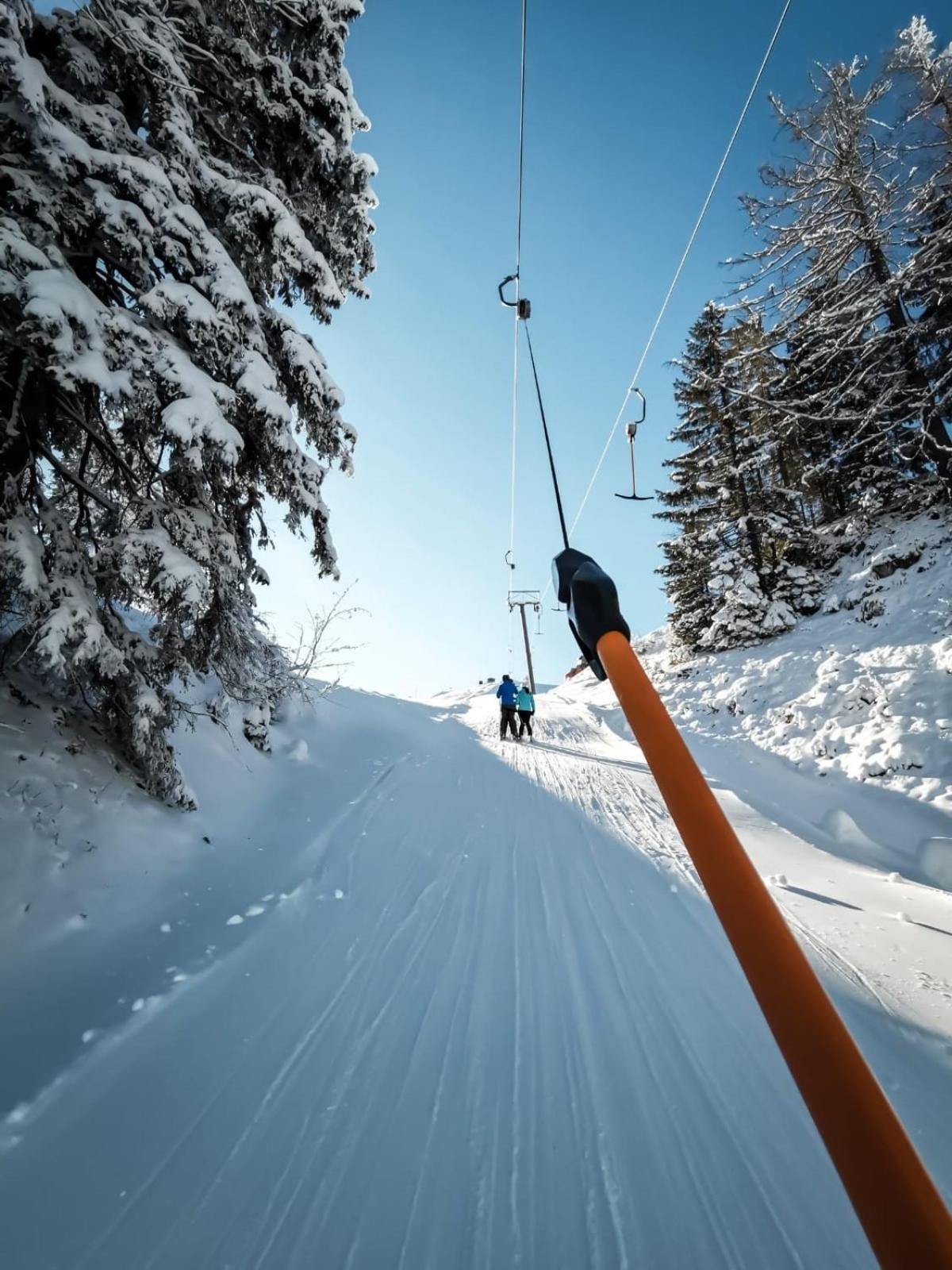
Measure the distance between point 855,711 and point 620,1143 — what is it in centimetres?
778

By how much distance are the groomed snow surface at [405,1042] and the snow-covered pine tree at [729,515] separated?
29.9 feet

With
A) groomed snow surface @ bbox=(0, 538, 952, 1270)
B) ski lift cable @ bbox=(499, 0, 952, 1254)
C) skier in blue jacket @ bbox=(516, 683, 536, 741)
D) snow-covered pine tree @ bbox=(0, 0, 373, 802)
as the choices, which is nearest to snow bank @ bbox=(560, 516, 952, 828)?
groomed snow surface @ bbox=(0, 538, 952, 1270)

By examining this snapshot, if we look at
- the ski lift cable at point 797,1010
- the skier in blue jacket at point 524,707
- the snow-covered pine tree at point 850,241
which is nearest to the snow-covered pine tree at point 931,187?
the snow-covered pine tree at point 850,241

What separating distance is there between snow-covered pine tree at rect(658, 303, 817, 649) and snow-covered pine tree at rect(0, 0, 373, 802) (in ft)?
35.9

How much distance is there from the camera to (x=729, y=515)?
47.1 feet

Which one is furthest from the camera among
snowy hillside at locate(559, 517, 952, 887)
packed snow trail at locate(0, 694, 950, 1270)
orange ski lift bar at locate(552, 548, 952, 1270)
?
Result: snowy hillside at locate(559, 517, 952, 887)

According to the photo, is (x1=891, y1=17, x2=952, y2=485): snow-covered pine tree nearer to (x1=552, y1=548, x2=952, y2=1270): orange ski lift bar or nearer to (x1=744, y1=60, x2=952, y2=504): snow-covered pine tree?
(x1=744, y1=60, x2=952, y2=504): snow-covered pine tree

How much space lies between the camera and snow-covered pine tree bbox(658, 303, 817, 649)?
12.9 metres

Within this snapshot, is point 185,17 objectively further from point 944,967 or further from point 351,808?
point 944,967

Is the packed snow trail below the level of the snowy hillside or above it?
below

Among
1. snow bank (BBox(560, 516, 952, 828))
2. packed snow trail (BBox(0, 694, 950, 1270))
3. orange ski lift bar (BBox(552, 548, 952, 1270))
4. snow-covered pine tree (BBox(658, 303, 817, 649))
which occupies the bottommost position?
packed snow trail (BBox(0, 694, 950, 1270))

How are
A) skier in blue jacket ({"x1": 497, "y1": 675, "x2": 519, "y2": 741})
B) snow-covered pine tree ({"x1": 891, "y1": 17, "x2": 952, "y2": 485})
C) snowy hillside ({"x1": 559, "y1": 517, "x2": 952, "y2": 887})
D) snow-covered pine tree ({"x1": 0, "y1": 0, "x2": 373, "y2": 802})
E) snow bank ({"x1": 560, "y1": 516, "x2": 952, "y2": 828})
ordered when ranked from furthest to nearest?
skier in blue jacket ({"x1": 497, "y1": 675, "x2": 519, "y2": 741}) < snow-covered pine tree ({"x1": 891, "y1": 17, "x2": 952, "y2": 485}) < snow bank ({"x1": 560, "y1": 516, "x2": 952, "y2": 828}) < snowy hillside ({"x1": 559, "y1": 517, "x2": 952, "y2": 887}) < snow-covered pine tree ({"x1": 0, "y1": 0, "x2": 373, "y2": 802})

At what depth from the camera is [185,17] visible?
4992mm

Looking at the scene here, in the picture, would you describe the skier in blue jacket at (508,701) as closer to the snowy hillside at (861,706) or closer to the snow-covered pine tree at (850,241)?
the snowy hillside at (861,706)
